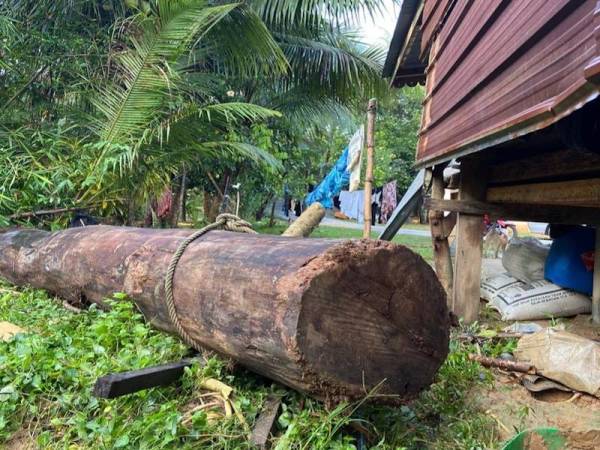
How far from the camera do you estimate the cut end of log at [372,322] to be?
1303 millimetres

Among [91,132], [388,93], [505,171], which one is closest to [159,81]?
[91,132]

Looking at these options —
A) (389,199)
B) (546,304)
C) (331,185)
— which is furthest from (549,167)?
(389,199)

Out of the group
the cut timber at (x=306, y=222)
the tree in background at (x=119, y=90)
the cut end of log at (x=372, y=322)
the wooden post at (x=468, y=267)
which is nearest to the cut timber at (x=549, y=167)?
the wooden post at (x=468, y=267)

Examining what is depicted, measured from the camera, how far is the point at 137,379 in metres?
1.51

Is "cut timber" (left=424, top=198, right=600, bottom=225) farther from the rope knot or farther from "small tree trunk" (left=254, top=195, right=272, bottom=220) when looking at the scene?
"small tree trunk" (left=254, top=195, right=272, bottom=220)

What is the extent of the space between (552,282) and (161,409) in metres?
3.55

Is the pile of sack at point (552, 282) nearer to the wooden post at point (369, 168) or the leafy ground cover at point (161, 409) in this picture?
the wooden post at point (369, 168)

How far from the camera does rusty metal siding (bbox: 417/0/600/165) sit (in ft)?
4.99

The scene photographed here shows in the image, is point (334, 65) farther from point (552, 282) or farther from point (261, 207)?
point (261, 207)

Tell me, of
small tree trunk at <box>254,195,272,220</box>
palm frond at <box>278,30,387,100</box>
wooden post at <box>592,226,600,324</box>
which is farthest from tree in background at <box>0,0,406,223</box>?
small tree trunk at <box>254,195,272,220</box>

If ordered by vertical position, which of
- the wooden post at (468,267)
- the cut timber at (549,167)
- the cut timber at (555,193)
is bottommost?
the wooden post at (468,267)

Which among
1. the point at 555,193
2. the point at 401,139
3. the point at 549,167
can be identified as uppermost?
the point at 401,139

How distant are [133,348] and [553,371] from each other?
6.81 feet

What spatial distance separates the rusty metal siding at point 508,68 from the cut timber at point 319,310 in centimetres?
80
